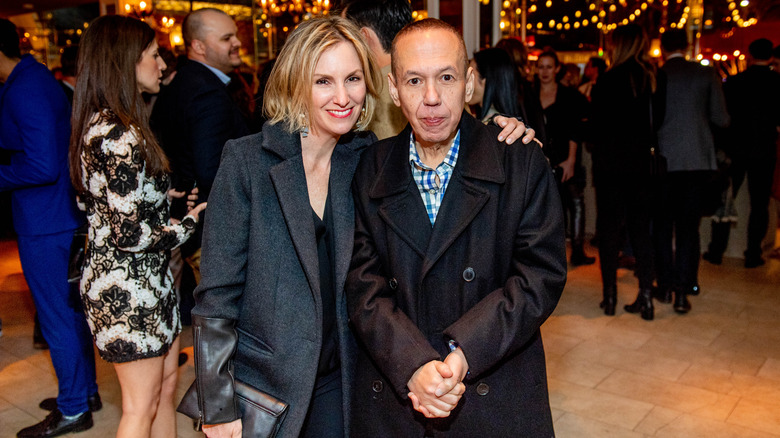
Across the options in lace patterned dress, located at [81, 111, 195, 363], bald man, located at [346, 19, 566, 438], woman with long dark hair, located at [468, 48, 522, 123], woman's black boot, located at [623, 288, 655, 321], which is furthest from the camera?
woman's black boot, located at [623, 288, 655, 321]

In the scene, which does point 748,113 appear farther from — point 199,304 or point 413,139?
point 199,304

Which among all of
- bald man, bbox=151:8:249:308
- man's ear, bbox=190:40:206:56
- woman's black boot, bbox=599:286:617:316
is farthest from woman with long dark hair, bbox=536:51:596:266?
bald man, bbox=151:8:249:308

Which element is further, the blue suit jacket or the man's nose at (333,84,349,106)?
the blue suit jacket

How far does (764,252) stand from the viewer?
22.3ft

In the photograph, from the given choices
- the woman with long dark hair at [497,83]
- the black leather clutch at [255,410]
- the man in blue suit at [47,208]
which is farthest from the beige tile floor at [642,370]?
the black leather clutch at [255,410]

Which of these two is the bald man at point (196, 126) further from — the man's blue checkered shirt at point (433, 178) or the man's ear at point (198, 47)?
the man's blue checkered shirt at point (433, 178)

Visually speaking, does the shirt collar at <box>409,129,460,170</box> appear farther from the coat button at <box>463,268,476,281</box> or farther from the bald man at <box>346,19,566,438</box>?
the coat button at <box>463,268,476,281</box>

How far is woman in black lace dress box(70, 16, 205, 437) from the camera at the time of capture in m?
2.35

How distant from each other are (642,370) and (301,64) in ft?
10.3

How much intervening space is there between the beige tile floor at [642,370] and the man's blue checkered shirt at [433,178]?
203 centimetres

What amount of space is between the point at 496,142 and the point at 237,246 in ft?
2.49

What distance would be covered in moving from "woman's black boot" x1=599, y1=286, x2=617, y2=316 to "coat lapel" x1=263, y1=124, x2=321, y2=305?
145 inches

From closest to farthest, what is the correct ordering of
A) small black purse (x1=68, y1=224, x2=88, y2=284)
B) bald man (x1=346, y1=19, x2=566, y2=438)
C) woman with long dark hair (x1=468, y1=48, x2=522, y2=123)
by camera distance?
bald man (x1=346, y1=19, x2=566, y2=438) < small black purse (x1=68, y1=224, x2=88, y2=284) < woman with long dark hair (x1=468, y1=48, x2=522, y2=123)

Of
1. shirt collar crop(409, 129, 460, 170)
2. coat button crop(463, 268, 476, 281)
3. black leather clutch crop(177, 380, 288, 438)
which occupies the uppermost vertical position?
shirt collar crop(409, 129, 460, 170)
